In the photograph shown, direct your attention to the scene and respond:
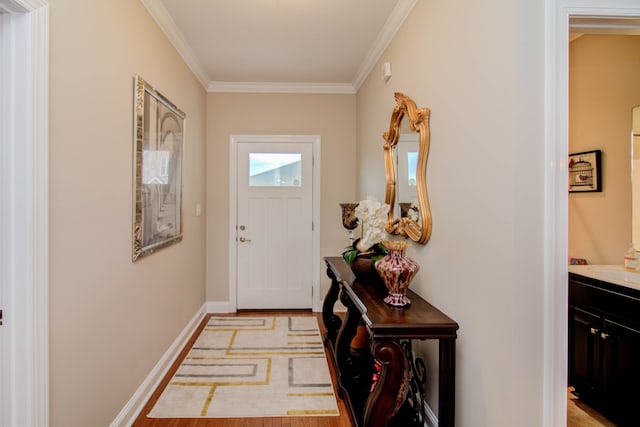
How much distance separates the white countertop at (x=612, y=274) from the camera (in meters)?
1.94

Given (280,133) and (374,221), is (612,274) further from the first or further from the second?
(280,133)

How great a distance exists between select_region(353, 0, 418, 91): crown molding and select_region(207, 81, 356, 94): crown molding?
1.20 feet

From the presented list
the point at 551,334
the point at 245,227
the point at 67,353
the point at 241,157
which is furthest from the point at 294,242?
the point at 551,334

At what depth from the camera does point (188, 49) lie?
3072 mm

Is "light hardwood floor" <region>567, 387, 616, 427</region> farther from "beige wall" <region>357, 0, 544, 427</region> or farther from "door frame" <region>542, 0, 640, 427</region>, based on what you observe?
"door frame" <region>542, 0, 640, 427</region>

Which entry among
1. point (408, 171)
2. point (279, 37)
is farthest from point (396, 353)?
point (279, 37)

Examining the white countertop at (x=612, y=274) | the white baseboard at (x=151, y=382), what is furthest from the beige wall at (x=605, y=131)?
the white baseboard at (x=151, y=382)

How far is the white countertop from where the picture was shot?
6.37ft

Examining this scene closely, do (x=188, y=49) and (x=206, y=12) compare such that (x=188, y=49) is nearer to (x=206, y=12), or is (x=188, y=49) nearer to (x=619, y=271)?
(x=206, y=12)

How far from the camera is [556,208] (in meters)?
1.22

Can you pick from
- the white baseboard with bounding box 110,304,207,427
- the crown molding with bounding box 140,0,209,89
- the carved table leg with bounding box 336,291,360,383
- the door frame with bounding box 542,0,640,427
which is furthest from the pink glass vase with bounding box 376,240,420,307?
the crown molding with bounding box 140,0,209,89

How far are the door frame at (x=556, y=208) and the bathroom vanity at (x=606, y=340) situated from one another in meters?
0.98

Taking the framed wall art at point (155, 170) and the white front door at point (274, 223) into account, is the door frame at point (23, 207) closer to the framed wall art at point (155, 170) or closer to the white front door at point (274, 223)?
the framed wall art at point (155, 170)

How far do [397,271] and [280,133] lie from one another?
9.04 ft
